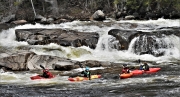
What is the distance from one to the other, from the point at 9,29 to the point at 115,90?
18822 mm

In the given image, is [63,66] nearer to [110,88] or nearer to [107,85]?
[107,85]

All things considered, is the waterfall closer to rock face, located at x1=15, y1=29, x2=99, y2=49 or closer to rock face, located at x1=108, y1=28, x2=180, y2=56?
rock face, located at x1=108, y1=28, x2=180, y2=56

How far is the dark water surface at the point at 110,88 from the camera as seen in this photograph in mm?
12164

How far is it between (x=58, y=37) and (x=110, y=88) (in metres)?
12.4

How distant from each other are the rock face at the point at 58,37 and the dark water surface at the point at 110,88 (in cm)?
908

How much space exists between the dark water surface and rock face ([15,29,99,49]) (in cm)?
908

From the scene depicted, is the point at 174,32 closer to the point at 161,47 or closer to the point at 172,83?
the point at 161,47

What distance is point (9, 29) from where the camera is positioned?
2959 centimetres

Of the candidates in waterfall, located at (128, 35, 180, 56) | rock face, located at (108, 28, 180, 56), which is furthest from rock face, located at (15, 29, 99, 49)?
waterfall, located at (128, 35, 180, 56)

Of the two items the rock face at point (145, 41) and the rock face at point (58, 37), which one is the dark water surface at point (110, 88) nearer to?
the rock face at point (145, 41)

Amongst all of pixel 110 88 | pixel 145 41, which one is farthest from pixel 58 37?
pixel 110 88

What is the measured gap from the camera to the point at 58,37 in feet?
82.5

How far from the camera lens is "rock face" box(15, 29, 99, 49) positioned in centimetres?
2456

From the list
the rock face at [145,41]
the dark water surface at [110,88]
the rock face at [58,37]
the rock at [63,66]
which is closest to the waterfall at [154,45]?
the rock face at [145,41]
